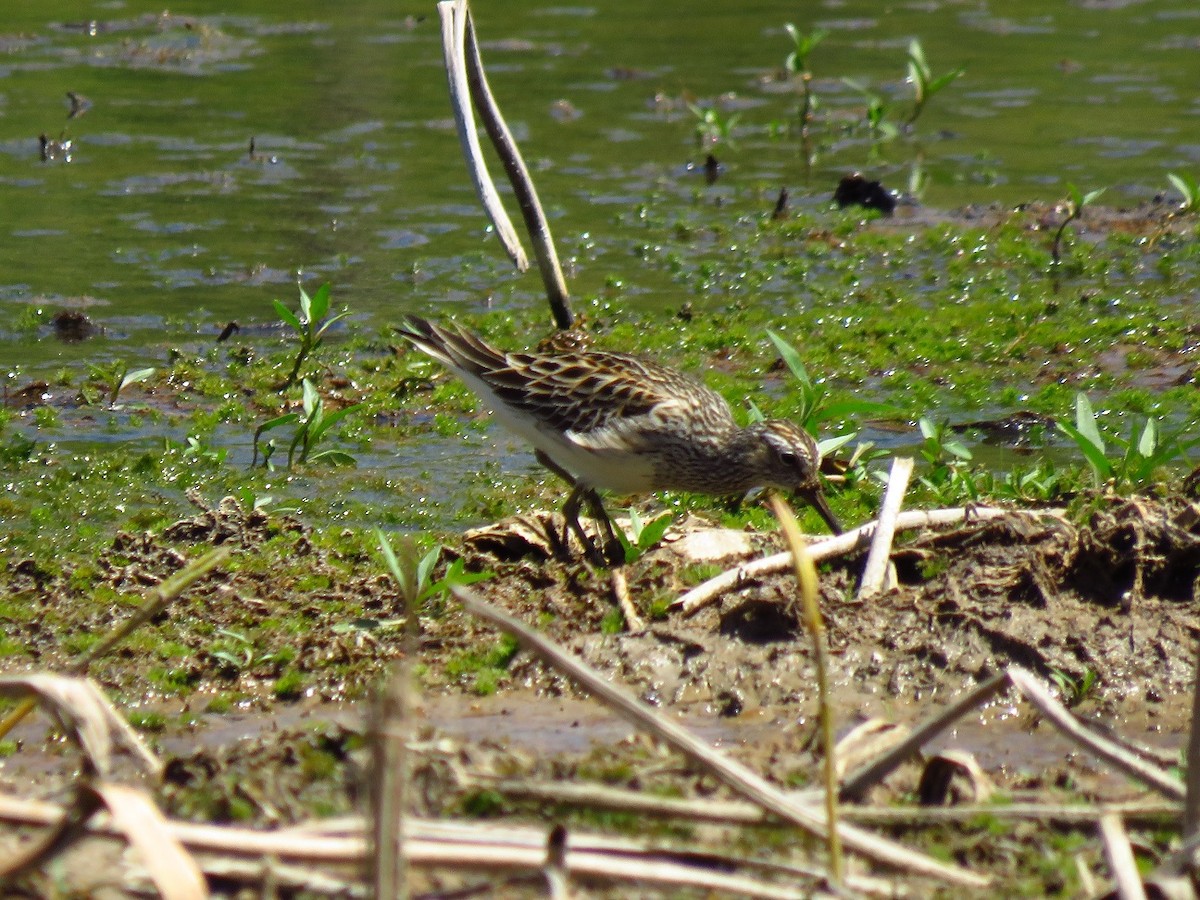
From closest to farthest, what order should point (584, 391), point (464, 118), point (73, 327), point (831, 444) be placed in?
point (584, 391)
point (831, 444)
point (464, 118)
point (73, 327)

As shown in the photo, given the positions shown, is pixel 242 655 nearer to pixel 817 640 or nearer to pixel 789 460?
pixel 789 460

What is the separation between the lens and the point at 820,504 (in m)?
7.53

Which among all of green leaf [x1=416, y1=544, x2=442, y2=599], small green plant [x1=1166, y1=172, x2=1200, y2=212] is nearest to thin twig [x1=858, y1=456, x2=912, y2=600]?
green leaf [x1=416, y1=544, x2=442, y2=599]

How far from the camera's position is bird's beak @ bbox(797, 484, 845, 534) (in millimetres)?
7371

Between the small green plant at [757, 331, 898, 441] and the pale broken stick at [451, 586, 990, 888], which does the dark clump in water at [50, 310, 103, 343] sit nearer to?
the small green plant at [757, 331, 898, 441]

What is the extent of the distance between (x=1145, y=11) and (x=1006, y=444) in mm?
13218

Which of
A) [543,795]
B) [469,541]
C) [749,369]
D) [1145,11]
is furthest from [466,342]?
[1145,11]

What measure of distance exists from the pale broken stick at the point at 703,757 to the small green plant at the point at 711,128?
11304 mm

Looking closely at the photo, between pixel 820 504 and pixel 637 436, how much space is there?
0.85 metres

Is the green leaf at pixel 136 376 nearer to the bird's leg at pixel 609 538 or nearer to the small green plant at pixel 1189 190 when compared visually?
the bird's leg at pixel 609 538

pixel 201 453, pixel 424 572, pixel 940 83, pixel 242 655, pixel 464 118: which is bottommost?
pixel 201 453

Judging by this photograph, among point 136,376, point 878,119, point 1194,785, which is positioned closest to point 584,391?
point 136,376

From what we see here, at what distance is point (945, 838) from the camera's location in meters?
4.71

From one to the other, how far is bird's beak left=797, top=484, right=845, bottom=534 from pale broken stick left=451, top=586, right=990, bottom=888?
10.3 ft
